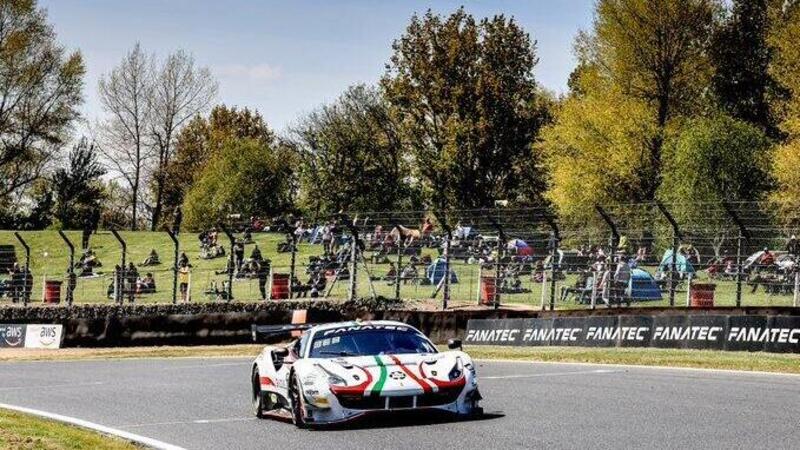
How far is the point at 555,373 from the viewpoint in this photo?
20531 millimetres

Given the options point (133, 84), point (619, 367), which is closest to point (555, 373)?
point (619, 367)

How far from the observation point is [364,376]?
43.0ft

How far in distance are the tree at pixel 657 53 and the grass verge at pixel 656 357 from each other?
24877mm

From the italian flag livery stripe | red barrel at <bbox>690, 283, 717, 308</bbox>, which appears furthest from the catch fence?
the italian flag livery stripe

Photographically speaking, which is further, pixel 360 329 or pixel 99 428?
pixel 360 329

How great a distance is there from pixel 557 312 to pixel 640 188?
23521 millimetres

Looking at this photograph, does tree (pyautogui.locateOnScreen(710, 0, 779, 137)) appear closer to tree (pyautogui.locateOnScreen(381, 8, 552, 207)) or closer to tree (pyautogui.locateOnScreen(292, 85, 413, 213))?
tree (pyautogui.locateOnScreen(381, 8, 552, 207))

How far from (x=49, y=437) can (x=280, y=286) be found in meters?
25.0

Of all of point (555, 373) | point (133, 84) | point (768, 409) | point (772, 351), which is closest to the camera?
point (768, 409)

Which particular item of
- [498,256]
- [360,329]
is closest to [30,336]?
[498,256]

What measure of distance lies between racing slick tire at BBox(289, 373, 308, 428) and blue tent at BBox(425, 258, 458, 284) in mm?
19267

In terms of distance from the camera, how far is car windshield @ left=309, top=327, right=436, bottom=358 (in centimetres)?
1421

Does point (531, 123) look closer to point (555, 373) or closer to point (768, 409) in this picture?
point (555, 373)

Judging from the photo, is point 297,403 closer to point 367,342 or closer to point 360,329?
point 367,342
